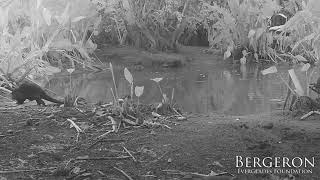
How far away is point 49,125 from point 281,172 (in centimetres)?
124

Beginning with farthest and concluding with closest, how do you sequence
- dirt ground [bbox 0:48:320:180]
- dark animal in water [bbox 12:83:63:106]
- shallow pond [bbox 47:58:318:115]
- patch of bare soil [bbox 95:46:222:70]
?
patch of bare soil [bbox 95:46:222:70], shallow pond [bbox 47:58:318:115], dark animal in water [bbox 12:83:63:106], dirt ground [bbox 0:48:320:180]

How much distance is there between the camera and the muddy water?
360 centimetres

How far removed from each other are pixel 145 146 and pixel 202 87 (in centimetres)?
277

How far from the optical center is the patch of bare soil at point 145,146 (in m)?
1.83

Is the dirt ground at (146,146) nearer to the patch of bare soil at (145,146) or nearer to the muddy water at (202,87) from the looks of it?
the patch of bare soil at (145,146)

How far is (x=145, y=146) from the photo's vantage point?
2.12 meters

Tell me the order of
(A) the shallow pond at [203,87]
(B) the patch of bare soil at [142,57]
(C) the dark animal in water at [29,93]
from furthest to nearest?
(B) the patch of bare soil at [142,57], (A) the shallow pond at [203,87], (C) the dark animal in water at [29,93]

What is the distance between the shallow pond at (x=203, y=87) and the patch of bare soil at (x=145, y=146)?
869 millimetres

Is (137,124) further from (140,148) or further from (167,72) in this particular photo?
(167,72)

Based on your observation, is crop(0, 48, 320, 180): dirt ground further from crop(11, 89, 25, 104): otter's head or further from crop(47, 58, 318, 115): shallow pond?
crop(47, 58, 318, 115): shallow pond

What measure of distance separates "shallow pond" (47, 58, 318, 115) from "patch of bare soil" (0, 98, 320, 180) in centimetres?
87

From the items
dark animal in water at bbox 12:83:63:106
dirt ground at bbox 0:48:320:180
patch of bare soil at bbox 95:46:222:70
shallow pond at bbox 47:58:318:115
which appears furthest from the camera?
patch of bare soil at bbox 95:46:222:70

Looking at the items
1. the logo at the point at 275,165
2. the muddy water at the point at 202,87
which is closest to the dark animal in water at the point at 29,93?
the muddy water at the point at 202,87

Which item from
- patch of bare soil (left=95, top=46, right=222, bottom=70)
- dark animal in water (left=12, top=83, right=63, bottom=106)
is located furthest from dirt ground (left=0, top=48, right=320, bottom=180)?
patch of bare soil (left=95, top=46, right=222, bottom=70)
